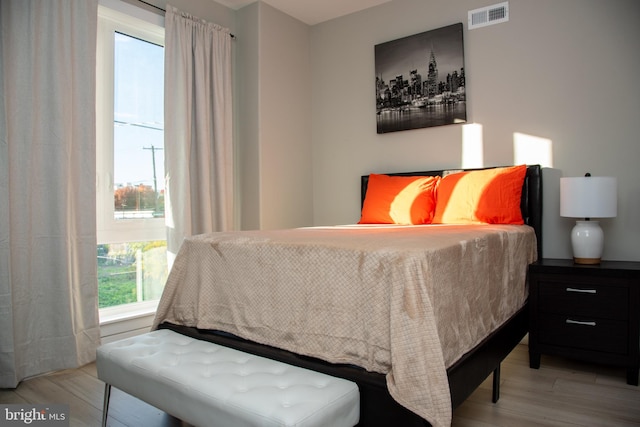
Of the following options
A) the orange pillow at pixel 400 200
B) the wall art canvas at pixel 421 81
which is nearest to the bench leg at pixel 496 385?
the orange pillow at pixel 400 200

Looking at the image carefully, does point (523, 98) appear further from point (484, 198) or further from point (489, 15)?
point (484, 198)

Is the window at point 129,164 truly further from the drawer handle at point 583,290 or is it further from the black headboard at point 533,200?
the drawer handle at point 583,290

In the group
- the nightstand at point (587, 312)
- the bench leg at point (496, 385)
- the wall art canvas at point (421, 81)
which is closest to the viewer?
the bench leg at point (496, 385)

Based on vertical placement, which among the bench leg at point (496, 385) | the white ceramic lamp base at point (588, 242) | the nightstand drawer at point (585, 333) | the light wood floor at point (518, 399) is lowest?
the light wood floor at point (518, 399)

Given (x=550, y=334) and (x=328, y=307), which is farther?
(x=550, y=334)

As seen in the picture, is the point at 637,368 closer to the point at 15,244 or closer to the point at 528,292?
the point at 528,292

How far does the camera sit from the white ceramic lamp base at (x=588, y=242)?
258 cm

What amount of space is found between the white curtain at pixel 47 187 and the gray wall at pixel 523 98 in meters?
2.11

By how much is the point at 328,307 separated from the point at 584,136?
7.54 feet

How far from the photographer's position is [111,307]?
123 inches

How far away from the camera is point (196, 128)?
3459 millimetres

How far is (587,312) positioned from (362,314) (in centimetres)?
163

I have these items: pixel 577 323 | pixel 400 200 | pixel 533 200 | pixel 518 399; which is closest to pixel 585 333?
pixel 577 323

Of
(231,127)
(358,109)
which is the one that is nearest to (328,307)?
(231,127)
